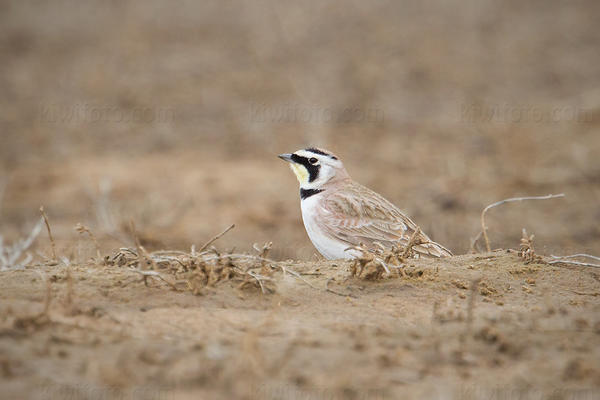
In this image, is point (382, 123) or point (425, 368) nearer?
point (425, 368)

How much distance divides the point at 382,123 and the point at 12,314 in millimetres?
11546

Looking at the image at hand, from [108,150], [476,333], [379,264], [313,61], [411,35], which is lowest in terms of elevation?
[476,333]

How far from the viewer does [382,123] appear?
1462cm

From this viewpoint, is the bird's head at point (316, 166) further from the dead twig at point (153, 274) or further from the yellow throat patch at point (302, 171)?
the dead twig at point (153, 274)

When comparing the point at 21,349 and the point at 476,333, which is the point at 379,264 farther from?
the point at 21,349

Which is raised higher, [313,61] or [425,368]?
[313,61]

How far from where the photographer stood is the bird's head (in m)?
6.79

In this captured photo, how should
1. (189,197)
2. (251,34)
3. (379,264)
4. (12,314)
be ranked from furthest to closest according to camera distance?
(251,34) → (189,197) → (379,264) → (12,314)

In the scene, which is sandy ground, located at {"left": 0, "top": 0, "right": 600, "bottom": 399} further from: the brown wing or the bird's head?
the bird's head

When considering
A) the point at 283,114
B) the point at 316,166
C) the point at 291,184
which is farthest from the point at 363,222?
the point at 283,114

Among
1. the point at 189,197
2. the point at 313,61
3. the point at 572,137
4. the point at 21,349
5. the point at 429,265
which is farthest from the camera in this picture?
the point at 313,61

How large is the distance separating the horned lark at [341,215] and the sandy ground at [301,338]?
3.58ft

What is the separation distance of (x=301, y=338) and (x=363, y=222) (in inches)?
106

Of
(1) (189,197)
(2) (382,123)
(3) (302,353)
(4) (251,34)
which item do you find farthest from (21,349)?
(4) (251,34)
